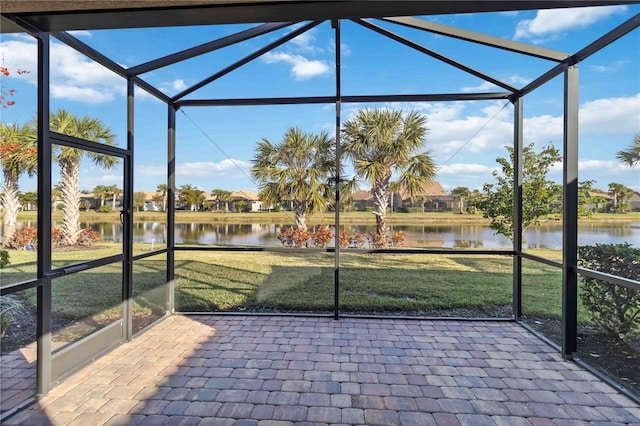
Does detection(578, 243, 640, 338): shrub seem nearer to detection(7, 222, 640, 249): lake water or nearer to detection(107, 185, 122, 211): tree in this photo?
detection(7, 222, 640, 249): lake water

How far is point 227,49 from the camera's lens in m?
3.62

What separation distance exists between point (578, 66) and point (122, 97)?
425 centimetres

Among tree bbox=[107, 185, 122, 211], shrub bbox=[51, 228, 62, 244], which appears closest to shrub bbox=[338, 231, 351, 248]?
tree bbox=[107, 185, 122, 211]

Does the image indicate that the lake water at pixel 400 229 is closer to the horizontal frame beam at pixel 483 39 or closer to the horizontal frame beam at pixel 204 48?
the horizontal frame beam at pixel 204 48

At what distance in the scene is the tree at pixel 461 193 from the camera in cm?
452

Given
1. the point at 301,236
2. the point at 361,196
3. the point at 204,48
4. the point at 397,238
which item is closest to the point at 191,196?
the point at 301,236

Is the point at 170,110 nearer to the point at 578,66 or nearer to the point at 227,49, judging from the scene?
the point at 227,49

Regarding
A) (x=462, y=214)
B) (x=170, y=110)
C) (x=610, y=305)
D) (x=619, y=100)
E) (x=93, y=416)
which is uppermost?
(x=170, y=110)

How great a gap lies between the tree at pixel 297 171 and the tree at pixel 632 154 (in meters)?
2.93

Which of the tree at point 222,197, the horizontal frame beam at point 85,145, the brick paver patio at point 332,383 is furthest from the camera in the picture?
the tree at point 222,197

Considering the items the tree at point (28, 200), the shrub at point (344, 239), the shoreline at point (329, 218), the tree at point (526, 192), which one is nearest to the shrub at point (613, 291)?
the tree at point (526, 192)

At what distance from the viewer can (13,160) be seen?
2.44 m

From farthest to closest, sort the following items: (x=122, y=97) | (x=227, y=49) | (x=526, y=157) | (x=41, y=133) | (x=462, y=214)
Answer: (x=462, y=214)
(x=526, y=157)
(x=227, y=49)
(x=122, y=97)
(x=41, y=133)

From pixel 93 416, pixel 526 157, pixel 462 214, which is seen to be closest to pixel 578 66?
pixel 526 157
